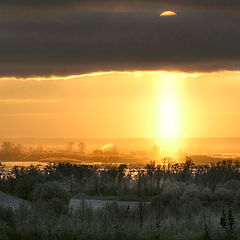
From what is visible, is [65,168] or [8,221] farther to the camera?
[65,168]

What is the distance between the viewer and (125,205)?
116 feet

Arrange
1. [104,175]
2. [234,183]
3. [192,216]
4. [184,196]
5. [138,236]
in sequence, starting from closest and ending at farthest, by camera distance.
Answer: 1. [138,236]
2. [192,216]
3. [184,196]
4. [234,183]
5. [104,175]

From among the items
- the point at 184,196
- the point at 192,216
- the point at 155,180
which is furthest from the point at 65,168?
the point at 192,216

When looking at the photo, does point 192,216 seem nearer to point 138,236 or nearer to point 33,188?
point 138,236

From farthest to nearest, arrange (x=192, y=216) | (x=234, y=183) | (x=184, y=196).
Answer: (x=234, y=183)
(x=184, y=196)
(x=192, y=216)

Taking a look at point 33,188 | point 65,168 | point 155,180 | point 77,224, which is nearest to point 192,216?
point 77,224

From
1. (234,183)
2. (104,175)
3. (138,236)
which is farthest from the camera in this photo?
(104,175)

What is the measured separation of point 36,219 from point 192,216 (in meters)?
7.40

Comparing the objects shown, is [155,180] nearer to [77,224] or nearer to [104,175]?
[104,175]

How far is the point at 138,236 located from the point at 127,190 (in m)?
18.5

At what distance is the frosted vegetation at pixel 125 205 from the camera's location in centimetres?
2902

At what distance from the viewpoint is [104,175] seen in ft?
170

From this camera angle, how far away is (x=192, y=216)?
Answer: 105 ft

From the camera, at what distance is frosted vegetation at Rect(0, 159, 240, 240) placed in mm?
29016
